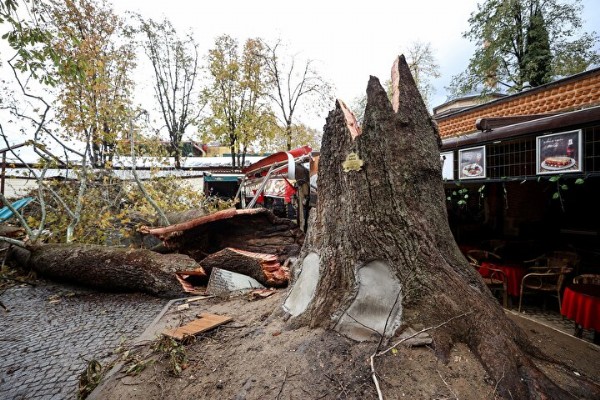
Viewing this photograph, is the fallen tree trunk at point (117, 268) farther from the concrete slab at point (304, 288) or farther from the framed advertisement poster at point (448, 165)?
the framed advertisement poster at point (448, 165)

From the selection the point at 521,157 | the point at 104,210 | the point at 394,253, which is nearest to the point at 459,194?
the point at 521,157

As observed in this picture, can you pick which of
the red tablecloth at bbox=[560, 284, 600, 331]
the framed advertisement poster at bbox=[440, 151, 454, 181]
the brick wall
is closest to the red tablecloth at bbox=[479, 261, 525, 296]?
the red tablecloth at bbox=[560, 284, 600, 331]

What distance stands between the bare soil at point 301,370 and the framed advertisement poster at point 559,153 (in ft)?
7.81

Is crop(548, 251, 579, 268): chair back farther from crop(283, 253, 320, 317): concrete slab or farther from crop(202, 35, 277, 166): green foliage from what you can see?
crop(202, 35, 277, 166): green foliage

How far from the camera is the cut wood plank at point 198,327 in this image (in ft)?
10.8

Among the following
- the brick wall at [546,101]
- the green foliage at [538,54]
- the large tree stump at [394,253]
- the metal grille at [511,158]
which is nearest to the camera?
the large tree stump at [394,253]

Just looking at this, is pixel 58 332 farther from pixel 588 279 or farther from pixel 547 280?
pixel 547 280

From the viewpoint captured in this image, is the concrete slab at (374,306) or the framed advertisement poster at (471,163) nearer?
the concrete slab at (374,306)

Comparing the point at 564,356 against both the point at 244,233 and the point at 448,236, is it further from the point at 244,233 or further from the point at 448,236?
the point at 244,233

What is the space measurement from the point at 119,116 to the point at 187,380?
26.7 ft

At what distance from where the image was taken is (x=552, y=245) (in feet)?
26.0

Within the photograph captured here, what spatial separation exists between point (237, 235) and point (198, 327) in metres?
3.34

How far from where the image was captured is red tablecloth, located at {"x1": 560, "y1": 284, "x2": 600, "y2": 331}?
153 inches

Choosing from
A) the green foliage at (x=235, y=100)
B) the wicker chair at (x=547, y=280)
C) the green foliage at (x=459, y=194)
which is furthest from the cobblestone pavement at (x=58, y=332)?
the green foliage at (x=235, y=100)
